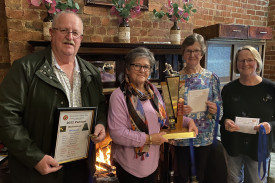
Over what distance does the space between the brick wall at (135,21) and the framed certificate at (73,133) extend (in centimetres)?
131

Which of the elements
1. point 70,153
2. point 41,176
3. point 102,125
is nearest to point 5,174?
point 41,176

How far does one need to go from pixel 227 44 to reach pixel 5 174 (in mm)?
2864

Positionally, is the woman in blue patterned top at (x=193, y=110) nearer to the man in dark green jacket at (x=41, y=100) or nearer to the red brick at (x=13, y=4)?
the man in dark green jacket at (x=41, y=100)

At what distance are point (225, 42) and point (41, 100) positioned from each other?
7.74ft

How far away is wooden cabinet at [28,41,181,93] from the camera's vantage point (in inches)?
84.3

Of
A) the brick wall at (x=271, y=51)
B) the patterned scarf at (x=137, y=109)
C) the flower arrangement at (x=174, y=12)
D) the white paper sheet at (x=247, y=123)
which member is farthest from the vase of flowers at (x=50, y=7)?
the brick wall at (x=271, y=51)

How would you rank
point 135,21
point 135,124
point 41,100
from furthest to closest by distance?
point 135,21
point 135,124
point 41,100

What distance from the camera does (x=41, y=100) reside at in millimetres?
1211

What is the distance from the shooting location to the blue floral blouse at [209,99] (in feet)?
5.59

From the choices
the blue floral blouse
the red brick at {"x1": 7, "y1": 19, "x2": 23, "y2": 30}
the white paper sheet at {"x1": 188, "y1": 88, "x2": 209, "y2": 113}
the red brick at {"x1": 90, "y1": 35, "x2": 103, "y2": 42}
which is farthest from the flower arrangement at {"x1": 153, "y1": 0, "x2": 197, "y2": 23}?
the red brick at {"x1": 7, "y1": 19, "x2": 23, "y2": 30}

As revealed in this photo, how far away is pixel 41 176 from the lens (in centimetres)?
125

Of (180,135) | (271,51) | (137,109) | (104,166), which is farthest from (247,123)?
(271,51)

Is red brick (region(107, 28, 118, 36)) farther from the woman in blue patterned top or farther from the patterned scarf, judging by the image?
the patterned scarf

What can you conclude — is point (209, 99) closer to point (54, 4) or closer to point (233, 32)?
point (233, 32)
